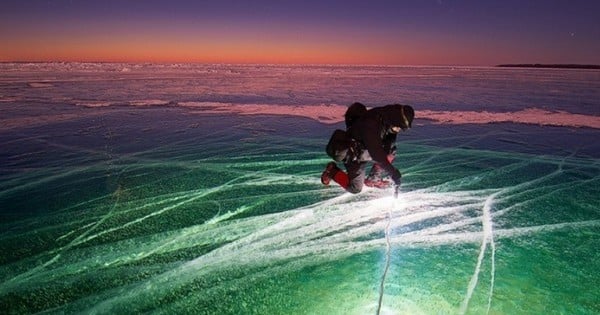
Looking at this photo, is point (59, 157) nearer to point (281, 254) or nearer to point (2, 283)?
point (2, 283)

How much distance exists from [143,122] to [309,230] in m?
8.41

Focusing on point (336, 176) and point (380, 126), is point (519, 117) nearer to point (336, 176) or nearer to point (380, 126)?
point (336, 176)

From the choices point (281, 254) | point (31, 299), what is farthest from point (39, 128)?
point (281, 254)

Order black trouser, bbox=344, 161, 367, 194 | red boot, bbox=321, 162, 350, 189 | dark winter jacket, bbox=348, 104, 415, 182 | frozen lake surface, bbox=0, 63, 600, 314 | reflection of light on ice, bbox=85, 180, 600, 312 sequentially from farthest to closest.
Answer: red boot, bbox=321, 162, 350, 189 → black trouser, bbox=344, 161, 367, 194 → dark winter jacket, bbox=348, 104, 415, 182 → reflection of light on ice, bbox=85, 180, 600, 312 → frozen lake surface, bbox=0, 63, 600, 314

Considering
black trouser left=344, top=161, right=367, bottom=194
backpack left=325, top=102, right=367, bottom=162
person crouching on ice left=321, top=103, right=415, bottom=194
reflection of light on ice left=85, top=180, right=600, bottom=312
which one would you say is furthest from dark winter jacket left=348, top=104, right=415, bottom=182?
reflection of light on ice left=85, top=180, right=600, bottom=312

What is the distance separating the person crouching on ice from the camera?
13.3 feet

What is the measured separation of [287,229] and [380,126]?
1.48 m

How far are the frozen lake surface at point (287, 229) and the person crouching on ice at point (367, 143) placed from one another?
344 millimetres

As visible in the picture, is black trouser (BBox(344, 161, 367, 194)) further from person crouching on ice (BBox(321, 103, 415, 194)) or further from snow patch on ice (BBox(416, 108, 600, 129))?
snow patch on ice (BBox(416, 108, 600, 129))

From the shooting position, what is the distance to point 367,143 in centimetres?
407

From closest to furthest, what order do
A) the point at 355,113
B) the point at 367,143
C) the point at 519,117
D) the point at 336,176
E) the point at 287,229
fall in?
the point at 367,143 < the point at 287,229 < the point at 355,113 < the point at 336,176 < the point at 519,117

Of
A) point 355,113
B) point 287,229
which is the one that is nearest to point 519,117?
point 355,113

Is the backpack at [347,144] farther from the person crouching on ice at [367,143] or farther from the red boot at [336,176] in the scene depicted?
the red boot at [336,176]

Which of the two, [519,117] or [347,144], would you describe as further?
[519,117]
